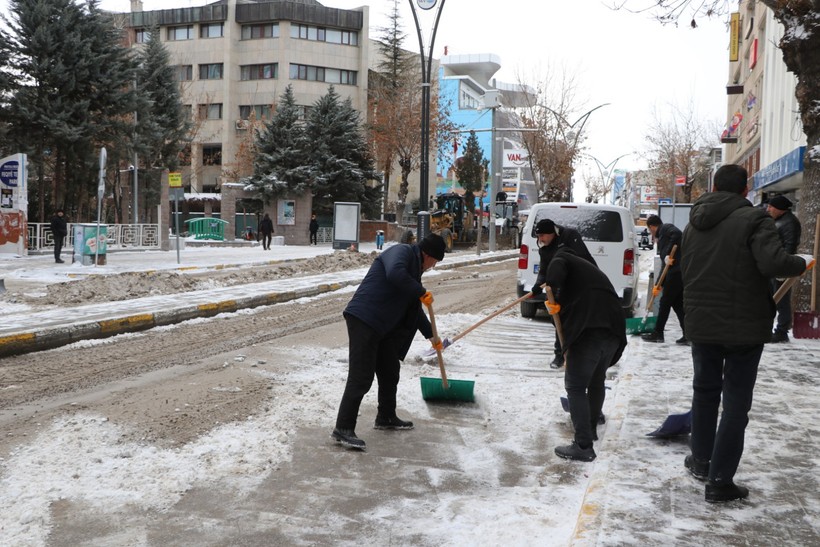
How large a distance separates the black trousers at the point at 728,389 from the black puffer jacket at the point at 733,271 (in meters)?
0.10

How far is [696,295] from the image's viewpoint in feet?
14.3

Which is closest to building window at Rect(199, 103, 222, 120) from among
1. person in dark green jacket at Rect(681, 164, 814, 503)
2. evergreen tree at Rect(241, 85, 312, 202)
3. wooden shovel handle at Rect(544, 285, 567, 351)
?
evergreen tree at Rect(241, 85, 312, 202)

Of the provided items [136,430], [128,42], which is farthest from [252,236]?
[136,430]

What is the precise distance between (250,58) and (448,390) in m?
58.7

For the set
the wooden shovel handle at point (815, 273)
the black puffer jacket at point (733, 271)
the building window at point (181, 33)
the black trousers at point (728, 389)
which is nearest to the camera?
the black puffer jacket at point (733, 271)

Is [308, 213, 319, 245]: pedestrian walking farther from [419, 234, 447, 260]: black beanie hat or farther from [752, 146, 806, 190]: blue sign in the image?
[419, 234, 447, 260]: black beanie hat

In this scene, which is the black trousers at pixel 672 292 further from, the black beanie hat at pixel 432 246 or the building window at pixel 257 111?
the building window at pixel 257 111

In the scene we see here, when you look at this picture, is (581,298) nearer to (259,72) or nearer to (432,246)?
(432,246)

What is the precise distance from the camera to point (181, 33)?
6284cm

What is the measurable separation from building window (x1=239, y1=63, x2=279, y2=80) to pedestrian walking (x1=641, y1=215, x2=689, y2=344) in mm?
53246

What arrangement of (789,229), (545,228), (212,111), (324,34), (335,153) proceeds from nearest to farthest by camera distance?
(545,228)
(789,229)
(335,153)
(324,34)
(212,111)

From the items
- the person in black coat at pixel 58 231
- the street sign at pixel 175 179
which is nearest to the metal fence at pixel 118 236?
the person in black coat at pixel 58 231

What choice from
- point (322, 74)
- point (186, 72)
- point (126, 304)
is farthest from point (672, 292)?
point (186, 72)

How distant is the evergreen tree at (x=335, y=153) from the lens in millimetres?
45781
